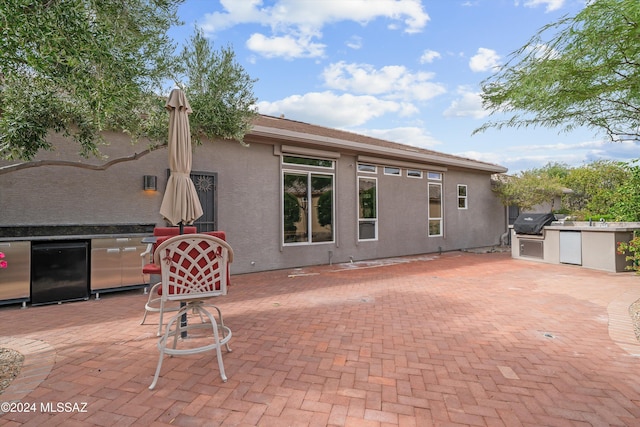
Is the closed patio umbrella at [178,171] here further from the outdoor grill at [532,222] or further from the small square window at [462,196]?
the small square window at [462,196]

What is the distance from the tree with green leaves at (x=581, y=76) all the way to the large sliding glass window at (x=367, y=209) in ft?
14.4

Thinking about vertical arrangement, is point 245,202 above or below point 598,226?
above

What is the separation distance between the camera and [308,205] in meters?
8.47

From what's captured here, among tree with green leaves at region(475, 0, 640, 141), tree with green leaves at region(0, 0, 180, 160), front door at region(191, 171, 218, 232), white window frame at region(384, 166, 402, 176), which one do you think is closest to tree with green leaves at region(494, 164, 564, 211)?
white window frame at region(384, 166, 402, 176)

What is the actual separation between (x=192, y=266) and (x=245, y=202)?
491 centimetres

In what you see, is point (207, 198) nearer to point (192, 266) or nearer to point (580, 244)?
point (192, 266)

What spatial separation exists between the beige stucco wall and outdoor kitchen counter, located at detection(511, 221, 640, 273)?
10.3 ft

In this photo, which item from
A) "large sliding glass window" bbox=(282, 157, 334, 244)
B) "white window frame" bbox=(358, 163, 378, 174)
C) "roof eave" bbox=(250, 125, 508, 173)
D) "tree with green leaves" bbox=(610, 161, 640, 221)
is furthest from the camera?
"white window frame" bbox=(358, 163, 378, 174)

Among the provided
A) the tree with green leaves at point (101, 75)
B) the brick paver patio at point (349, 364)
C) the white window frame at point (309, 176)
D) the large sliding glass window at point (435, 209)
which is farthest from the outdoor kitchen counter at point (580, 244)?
the tree with green leaves at point (101, 75)

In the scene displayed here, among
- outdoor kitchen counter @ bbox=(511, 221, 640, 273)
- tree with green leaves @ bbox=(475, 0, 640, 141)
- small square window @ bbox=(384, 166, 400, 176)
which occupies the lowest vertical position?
outdoor kitchen counter @ bbox=(511, 221, 640, 273)

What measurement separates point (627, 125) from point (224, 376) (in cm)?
723

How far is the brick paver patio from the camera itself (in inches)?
80.4

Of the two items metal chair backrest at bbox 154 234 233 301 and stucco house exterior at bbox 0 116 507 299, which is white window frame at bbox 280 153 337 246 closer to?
stucco house exterior at bbox 0 116 507 299

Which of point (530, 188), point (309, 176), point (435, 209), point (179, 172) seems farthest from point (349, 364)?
point (530, 188)
